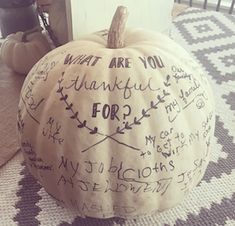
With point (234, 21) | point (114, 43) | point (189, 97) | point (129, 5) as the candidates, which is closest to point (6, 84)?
point (129, 5)

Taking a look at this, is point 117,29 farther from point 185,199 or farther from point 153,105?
point 185,199

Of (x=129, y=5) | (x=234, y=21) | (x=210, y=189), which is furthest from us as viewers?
(x=234, y=21)

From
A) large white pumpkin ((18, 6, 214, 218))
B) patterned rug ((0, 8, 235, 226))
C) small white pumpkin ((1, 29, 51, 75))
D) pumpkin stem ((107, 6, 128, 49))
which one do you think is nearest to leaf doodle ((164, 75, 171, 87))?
large white pumpkin ((18, 6, 214, 218))

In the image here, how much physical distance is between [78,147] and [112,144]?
48 mm

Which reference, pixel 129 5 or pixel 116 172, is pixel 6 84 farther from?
pixel 116 172

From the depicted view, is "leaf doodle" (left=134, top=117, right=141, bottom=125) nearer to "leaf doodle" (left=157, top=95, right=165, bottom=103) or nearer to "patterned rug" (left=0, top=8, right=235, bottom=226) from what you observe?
"leaf doodle" (left=157, top=95, right=165, bottom=103)

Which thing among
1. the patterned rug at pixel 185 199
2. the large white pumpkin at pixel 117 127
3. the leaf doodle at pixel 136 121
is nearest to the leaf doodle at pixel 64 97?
the large white pumpkin at pixel 117 127

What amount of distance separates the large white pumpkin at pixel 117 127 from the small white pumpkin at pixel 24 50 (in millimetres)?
448

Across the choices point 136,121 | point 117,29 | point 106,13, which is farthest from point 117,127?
point 106,13

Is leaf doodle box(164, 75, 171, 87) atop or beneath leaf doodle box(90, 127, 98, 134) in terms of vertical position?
atop

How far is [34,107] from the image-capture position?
21.7 inches

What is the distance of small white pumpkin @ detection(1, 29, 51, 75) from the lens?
1.01 m

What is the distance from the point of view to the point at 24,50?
101 centimetres

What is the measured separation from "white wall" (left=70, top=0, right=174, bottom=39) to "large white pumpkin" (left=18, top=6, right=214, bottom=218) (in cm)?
22
